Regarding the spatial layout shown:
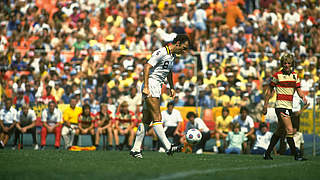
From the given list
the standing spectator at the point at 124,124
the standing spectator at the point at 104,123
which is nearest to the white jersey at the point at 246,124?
the standing spectator at the point at 124,124

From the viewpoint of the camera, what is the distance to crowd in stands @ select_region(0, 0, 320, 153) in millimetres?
19156

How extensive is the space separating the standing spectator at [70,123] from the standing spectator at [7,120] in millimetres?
1535

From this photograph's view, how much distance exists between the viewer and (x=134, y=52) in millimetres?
21328

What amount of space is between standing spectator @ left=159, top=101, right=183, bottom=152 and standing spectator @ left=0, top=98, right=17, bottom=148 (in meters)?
4.62

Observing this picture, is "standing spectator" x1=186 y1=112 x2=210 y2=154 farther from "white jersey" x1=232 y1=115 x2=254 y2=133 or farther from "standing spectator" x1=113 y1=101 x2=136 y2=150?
"standing spectator" x1=113 y1=101 x2=136 y2=150

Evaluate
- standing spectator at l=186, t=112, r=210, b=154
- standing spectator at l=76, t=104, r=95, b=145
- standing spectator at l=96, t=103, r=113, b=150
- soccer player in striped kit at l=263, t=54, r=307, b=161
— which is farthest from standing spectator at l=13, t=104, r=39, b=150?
soccer player in striped kit at l=263, t=54, r=307, b=161

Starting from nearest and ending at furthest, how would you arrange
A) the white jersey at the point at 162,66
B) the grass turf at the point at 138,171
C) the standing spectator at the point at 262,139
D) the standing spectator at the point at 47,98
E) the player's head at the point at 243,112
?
the grass turf at the point at 138,171
the white jersey at the point at 162,66
the standing spectator at the point at 262,139
the player's head at the point at 243,112
the standing spectator at the point at 47,98

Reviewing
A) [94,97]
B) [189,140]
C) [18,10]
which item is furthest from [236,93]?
[18,10]

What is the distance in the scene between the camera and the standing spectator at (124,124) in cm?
1861

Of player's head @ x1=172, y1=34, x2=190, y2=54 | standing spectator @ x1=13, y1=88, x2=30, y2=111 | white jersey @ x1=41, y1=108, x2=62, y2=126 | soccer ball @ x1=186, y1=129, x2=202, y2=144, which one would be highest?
player's head @ x1=172, y1=34, x2=190, y2=54

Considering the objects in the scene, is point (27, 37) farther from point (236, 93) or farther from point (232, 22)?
point (236, 93)

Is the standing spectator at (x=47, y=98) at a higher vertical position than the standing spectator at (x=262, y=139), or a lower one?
higher

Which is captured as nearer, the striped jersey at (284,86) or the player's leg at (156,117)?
the player's leg at (156,117)

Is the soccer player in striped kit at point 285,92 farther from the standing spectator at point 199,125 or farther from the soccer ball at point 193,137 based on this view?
the standing spectator at point 199,125
